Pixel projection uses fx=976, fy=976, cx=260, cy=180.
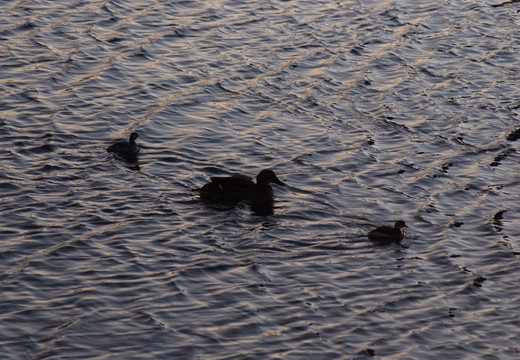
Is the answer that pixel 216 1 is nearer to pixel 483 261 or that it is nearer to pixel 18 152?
pixel 18 152

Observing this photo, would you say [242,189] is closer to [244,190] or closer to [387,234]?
[244,190]

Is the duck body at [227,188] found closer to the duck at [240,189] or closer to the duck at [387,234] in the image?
the duck at [240,189]

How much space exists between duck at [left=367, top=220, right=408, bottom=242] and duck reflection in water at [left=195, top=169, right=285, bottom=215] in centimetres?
190

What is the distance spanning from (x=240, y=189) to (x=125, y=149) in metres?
2.22

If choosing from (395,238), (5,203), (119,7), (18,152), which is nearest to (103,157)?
(18,152)

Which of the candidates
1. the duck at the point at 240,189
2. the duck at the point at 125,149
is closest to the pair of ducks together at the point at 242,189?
the duck at the point at 240,189

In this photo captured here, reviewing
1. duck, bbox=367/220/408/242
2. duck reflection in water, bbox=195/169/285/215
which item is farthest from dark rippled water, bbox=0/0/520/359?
duck reflection in water, bbox=195/169/285/215

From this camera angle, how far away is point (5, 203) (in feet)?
48.6

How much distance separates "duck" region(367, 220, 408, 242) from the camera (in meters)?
14.3

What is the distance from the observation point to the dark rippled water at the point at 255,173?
12.2 meters

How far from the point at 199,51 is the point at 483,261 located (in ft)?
32.7

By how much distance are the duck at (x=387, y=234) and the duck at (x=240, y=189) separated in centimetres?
201

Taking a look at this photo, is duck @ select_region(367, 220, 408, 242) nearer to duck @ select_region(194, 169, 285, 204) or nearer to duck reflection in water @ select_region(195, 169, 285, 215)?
duck reflection in water @ select_region(195, 169, 285, 215)

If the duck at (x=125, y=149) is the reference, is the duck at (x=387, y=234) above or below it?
below
